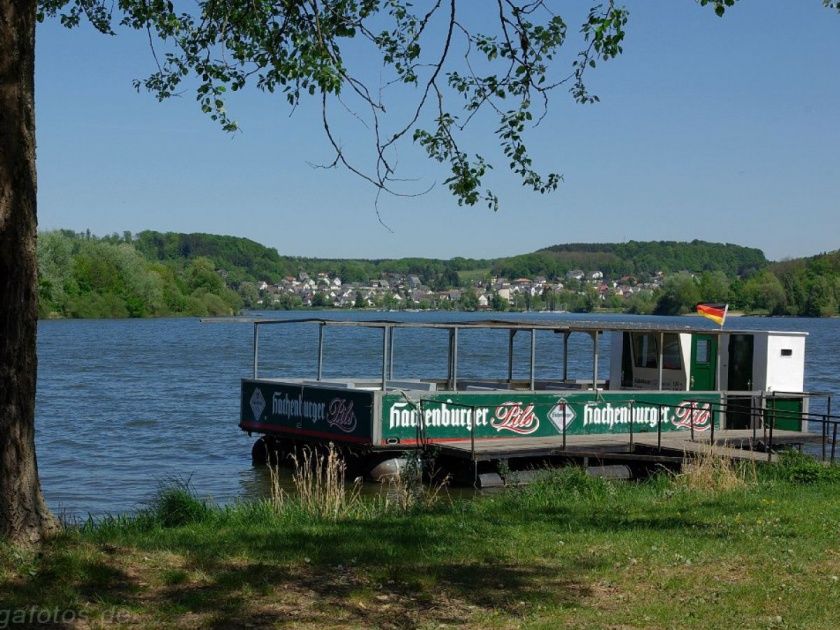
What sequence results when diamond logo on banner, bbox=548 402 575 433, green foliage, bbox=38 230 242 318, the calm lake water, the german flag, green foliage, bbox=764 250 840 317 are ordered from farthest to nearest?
green foliage, bbox=764 250 840 317 < green foliage, bbox=38 230 242 318 < the german flag < the calm lake water < diamond logo on banner, bbox=548 402 575 433

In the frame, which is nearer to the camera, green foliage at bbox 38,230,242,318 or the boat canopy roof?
the boat canopy roof

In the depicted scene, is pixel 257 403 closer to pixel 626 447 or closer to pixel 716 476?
pixel 626 447

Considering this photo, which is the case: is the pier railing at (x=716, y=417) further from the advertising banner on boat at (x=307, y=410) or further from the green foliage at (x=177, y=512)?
the green foliage at (x=177, y=512)

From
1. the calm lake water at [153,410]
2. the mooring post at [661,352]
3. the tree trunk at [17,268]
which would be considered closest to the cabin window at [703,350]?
the mooring post at [661,352]

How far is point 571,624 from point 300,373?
4633 centimetres

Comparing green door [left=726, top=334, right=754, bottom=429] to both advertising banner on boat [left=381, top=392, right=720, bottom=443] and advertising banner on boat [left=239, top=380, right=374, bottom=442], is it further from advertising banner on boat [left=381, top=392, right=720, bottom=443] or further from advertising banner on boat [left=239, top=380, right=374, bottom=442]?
advertising banner on boat [left=239, top=380, right=374, bottom=442]

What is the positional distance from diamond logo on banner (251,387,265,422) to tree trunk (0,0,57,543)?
1424 cm

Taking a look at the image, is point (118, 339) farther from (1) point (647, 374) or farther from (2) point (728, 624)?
(2) point (728, 624)

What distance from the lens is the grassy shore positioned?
301 inches

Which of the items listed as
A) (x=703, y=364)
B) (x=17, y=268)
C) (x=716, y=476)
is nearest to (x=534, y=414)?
(x=703, y=364)

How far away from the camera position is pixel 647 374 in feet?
84.6

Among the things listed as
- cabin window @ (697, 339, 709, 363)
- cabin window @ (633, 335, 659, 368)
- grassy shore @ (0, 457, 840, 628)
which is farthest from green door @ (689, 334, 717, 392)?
grassy shore @ (0, 457, 840, 628)

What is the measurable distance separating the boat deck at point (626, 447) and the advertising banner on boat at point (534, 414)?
0.23 meters

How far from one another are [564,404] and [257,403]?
5.98m
